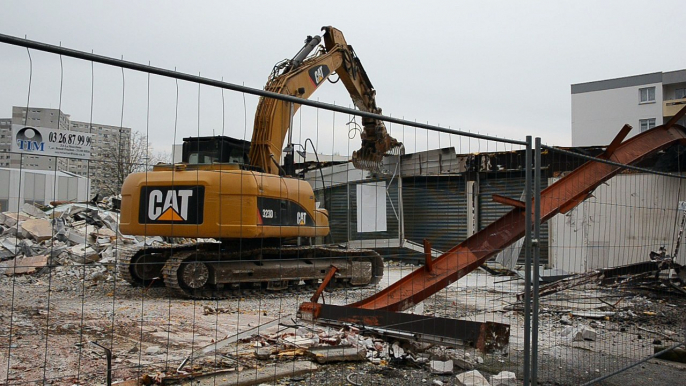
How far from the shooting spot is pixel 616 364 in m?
5.59

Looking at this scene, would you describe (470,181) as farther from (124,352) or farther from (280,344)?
(124,352)

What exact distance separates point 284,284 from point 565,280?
203 inches

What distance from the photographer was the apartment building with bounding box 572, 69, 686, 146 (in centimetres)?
4106

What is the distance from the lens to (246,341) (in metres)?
5.20

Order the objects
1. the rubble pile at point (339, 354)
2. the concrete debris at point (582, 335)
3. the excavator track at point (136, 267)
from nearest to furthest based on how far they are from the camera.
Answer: the rubble pile at point (339, 354), the concrete debris at point (582, 335), the excavator track at point (136, 267)

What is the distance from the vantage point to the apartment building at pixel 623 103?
4106cm

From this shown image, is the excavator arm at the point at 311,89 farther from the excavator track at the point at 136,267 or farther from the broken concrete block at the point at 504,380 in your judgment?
the broken concrete block at the point at 504,380

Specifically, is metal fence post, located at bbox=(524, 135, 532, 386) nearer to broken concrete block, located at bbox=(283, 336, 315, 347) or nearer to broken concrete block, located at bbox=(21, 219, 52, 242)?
broken concrete block, located at bbox=(283, 336, 315, 347)

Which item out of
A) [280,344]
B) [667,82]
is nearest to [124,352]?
[280,344]

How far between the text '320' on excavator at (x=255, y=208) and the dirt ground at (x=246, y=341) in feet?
1.74

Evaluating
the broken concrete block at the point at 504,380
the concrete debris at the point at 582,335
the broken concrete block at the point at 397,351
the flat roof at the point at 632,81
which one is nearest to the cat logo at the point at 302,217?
the broken concrete block at the point at 397,351

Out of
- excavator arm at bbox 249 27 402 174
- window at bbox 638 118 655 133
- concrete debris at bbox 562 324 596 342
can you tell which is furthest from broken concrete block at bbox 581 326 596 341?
window at bbox 638 118 655 133

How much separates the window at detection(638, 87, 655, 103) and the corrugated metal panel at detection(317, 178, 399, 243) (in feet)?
143

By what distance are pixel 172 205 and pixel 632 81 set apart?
44.2m
